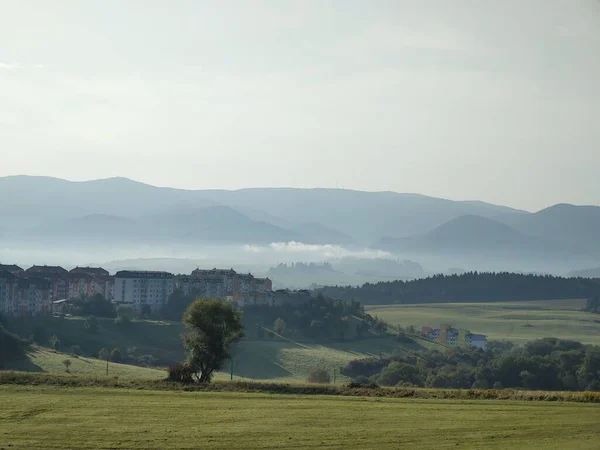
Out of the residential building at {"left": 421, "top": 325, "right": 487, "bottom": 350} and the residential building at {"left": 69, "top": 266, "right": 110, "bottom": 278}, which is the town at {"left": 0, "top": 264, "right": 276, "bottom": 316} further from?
the residential building at {"left": 421, "top": 325, "right": 487, "bottom": 350}

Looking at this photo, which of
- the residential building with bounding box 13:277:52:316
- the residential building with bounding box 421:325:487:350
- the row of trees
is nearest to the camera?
the row of trees

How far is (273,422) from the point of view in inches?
1256

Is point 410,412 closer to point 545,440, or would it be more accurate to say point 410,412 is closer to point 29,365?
point 545,440

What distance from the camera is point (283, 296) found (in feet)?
452

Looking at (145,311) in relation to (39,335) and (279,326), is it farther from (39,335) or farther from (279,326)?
(39,335)

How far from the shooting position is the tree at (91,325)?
105 metres

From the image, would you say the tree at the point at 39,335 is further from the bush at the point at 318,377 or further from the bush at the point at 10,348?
the bush at the point at 318,377

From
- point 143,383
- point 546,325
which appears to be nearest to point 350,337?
point 546,325

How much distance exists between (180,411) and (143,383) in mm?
8889

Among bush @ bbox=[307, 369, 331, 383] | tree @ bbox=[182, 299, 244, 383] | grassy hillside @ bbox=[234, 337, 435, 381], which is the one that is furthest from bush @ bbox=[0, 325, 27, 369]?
tree @ bbox=[182, 299, 244, 383]

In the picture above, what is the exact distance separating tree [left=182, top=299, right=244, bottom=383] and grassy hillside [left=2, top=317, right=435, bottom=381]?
3853 centimetres

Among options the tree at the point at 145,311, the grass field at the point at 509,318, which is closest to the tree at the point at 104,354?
the tree at the point at 145,311

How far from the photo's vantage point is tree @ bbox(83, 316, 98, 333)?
105356mm

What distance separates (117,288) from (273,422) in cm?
11205
